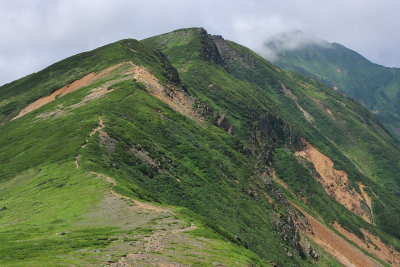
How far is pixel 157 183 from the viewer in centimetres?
5991

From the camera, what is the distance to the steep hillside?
32.1m

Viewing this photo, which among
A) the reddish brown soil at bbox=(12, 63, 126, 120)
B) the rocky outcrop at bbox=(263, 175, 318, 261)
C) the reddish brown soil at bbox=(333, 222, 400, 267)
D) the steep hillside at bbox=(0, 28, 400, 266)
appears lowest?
the reddish brown soil at bbox=(333, 222, 400, 267)

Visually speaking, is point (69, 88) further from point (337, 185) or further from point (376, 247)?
point (376, 247)

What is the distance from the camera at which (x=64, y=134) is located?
217 ft

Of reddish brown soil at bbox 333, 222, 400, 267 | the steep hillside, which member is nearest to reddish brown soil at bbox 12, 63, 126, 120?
the steep hillside

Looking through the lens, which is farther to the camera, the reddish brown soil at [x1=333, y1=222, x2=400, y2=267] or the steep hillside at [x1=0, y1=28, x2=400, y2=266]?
the reddish brown soil at [x1=333, y1=222, x2=400, y2=267]

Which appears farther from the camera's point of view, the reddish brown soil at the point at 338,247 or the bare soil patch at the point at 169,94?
the bare soil patch at the point at 169,94

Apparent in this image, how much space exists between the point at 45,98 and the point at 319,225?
102 m

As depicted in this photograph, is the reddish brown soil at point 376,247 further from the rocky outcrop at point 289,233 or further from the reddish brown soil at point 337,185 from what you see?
the rocky outcrop at point 289,233

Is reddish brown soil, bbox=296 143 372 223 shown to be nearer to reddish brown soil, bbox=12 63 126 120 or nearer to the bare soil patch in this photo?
the bare soil patch

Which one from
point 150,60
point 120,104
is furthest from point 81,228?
point 150,60

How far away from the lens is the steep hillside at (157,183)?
32.1m

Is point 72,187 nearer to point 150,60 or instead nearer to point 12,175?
point 12,175

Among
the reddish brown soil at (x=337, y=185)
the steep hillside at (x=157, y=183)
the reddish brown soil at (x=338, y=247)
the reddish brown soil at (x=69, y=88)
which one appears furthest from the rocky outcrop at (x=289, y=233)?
the reddish brown soil at (x=69, y=88)
